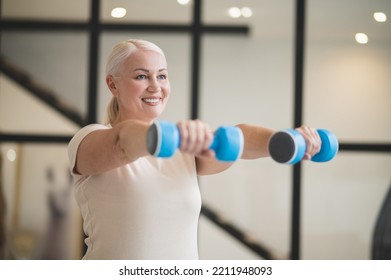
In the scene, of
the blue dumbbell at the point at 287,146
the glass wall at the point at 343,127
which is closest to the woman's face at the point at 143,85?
the blue dumbbell at the point at 287,146

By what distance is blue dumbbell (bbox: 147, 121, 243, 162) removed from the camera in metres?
0.75

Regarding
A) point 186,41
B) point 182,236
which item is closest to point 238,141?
point 182,236

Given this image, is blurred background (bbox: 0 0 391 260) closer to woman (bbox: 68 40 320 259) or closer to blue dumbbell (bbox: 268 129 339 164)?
woman (bbox: 68 40 320 259)

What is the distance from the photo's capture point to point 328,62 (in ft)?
9.19

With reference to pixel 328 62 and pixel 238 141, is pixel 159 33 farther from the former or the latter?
pixel 238 141

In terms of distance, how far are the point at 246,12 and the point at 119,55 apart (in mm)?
1706

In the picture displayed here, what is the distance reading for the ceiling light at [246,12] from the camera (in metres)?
2.73

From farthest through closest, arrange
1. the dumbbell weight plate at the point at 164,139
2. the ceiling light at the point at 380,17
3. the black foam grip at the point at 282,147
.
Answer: the ceiling light at the point at 380,17 → the black foam grip at the point at 282,147 → the dumbbell weight plate at the point at 164,139

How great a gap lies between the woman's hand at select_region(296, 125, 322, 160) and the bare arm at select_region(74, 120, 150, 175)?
287 mm

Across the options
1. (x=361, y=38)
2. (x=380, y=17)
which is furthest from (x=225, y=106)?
(x=380, y=17)

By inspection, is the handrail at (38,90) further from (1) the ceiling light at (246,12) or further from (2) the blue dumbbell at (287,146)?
(2) the blue dumbbell at (287,146)

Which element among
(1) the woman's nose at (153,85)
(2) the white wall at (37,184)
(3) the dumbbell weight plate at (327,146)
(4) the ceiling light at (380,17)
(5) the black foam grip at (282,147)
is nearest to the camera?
(5) the black foam grip at (282,147)

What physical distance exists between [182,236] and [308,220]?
176 centimetres

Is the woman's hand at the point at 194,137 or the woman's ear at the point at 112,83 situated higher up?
the woman's ear at the point at 112,83
